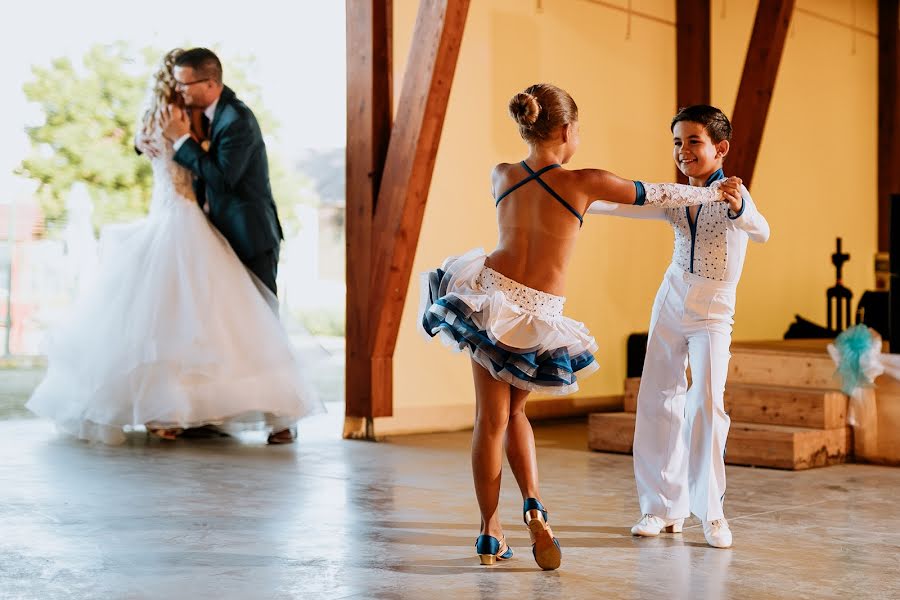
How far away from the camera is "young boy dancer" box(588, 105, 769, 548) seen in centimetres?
367

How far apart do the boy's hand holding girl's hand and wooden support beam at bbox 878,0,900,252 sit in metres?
7.32

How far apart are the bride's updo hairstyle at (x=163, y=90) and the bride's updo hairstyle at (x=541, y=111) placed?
118 inches

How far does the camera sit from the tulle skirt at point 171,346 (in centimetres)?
544

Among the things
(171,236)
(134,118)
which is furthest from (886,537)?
(134,118)

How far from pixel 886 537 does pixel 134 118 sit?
4.14m

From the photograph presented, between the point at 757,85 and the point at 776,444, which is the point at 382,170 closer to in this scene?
the point at 776,444

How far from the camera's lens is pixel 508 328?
10.4 feet

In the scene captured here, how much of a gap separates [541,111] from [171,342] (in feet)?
9.05

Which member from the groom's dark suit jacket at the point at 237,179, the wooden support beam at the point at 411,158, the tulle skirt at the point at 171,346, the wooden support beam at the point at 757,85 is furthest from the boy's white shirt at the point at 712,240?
the wooden support beam at the point at 757,85

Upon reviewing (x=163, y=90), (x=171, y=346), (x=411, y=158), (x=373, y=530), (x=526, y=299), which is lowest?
(x=373, y=530)

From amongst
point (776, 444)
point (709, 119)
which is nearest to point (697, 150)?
point (709, 119)

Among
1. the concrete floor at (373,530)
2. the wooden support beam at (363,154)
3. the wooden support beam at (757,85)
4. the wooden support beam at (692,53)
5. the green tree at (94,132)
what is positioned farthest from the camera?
the wooden support beam at (692,53)

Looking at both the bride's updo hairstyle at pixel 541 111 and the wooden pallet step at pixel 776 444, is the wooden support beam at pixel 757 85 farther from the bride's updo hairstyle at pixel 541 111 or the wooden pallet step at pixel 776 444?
the bride's updo hairstyle at pixel 541 111

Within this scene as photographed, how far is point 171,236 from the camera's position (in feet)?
18.8
